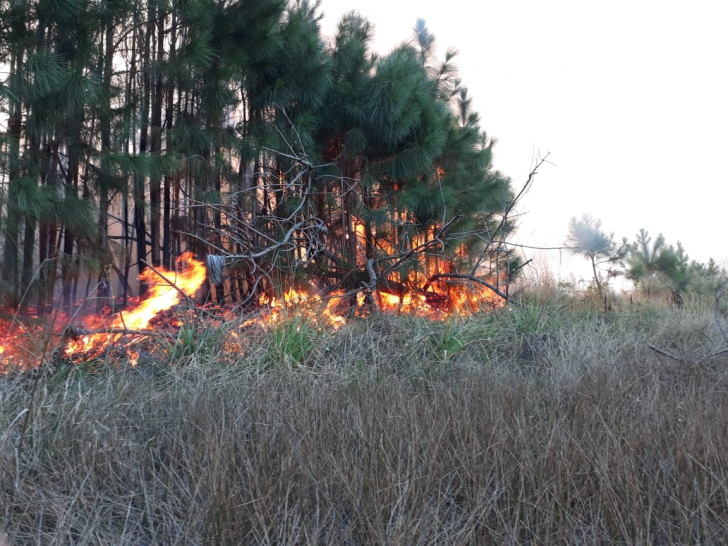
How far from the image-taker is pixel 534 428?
299 cm

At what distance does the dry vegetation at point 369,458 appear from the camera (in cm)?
228

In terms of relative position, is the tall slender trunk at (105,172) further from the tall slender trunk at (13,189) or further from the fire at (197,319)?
the tall slender trunk at (13,189)

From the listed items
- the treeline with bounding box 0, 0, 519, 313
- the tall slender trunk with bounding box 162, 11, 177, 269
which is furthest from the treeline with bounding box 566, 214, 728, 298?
the tall slender trunk with bounding box 162, 11, 177, 269

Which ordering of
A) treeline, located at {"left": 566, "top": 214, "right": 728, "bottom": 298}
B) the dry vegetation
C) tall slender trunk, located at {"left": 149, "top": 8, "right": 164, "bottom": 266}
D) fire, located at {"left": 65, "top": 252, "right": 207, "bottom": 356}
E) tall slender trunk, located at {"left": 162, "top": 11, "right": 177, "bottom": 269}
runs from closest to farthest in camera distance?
1. the dry vegetation
2. fire, located at {"left": 65, "top": 252, "right": 207, "bottom": 356}
3. tall slender trunk, located at {"left": 149, "top": 8, "right": 164, "bottom": 266}
4. tall slender trunk, located at {"left": 162, "top": 11, "right": 177, "bottom": 269}
5. treeline, located at {"left": 566, "top": 214, "right": 728, "bottom": 298}

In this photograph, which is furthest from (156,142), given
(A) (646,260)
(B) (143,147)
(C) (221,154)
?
(A) (646,260)

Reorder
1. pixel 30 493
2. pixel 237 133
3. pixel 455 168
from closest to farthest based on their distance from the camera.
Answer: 1. pixel 30 493
2. pixel 237 133
3. pixel 455 168

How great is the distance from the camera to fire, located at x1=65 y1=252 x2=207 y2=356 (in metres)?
5.05

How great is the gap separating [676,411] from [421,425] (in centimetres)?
136

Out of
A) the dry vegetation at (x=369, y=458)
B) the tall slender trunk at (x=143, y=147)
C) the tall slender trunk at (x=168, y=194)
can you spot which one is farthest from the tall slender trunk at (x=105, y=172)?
the dry vegetation at (x=369, y=458)

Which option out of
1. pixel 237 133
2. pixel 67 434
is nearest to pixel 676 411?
pixel 67 434

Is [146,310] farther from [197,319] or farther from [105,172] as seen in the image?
[105,172]

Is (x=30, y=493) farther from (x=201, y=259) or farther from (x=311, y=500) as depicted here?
(x=201, y=259)

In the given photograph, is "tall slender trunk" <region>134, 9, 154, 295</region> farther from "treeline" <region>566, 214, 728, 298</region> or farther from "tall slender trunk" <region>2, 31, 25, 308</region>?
"treeline" <region>566, 214, 728, 298</region>

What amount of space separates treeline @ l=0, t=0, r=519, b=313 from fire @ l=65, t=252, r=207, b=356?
1.31ft
